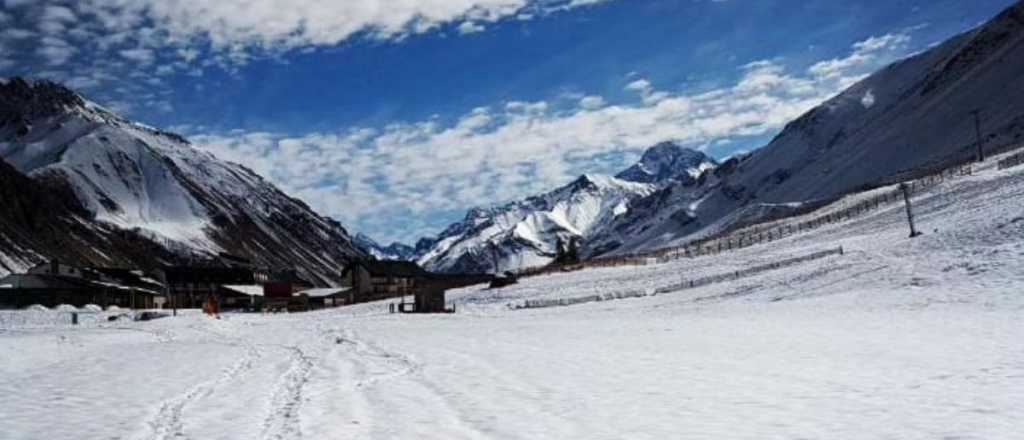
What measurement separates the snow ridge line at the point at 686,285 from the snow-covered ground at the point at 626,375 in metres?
13.0

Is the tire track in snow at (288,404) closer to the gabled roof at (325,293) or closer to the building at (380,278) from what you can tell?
the building at (380,278)

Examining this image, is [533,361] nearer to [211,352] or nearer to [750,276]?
[211,352]

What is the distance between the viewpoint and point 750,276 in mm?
57406

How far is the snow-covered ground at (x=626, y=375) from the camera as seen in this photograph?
504 inches

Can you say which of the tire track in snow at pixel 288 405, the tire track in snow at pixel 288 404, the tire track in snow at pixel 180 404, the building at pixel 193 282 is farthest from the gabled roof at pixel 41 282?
the tire track in snow at pixel 288 405

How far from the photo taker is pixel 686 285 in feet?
203

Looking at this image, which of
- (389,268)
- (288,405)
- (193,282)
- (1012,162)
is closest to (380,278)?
(389,268)

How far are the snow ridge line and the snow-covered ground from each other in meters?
13.0

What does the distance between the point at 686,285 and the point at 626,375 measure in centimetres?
4395

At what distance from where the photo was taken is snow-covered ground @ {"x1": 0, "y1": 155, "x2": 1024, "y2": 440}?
42.0ft

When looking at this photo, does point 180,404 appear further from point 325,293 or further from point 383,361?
point 325,293

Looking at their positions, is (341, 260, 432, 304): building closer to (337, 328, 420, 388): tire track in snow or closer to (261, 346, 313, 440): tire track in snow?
(337, 328, 420, 388): tire track in snow

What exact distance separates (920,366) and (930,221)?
5074cm

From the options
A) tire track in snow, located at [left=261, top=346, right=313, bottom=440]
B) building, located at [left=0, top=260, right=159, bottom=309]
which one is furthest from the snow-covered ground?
building, located at [left=0, top=260, right=159, bottom=309]
